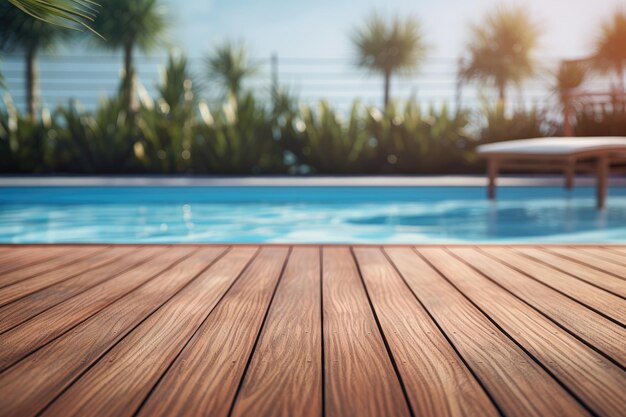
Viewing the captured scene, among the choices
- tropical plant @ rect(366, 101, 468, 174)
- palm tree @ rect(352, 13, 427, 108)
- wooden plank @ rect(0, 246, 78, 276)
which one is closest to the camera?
wooden plank @ rect(0, 246, 78, 276)

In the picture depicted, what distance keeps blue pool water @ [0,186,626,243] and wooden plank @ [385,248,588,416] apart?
209 centimetres

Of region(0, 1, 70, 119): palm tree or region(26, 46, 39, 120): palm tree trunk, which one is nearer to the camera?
region(0, 1, 70, 119): palm tree

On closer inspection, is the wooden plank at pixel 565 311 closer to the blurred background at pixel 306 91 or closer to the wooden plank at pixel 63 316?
the wooden plank at pixel 63 316

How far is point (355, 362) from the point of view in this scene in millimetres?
1056

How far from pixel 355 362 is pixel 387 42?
11.9 meters

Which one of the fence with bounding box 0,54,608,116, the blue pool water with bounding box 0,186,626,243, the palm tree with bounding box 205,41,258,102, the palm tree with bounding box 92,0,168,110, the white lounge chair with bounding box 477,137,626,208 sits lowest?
the blue pool water with bounding box 0,186,626,243

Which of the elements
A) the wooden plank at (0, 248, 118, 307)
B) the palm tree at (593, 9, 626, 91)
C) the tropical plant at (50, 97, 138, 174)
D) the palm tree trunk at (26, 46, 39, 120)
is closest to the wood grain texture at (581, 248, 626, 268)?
the wooden plank at (0, 248, 118, 307)

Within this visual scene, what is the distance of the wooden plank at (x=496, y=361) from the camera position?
881mm

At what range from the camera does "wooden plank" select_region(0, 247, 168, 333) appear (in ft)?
4.40

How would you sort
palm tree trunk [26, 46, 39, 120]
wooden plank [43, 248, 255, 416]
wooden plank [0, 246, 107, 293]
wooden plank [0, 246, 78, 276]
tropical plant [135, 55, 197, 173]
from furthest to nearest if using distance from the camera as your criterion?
1. palm tree trunk [26, 46, 39, 120]
2. tropical plant [135, 55, 197, 173]
3. wooden plank [0, 246, 78, 276]
4. wooden plank [0, 246, 107, 293]
5. wooden plank [43, 248, 255, 416]

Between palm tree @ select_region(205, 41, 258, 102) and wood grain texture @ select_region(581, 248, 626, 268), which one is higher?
palm tree @ select_region(205, 41, 258, 102)

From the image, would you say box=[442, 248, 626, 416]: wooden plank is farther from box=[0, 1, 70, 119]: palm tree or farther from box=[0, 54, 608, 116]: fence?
box=[0, 1, 70, 119]: palm tree

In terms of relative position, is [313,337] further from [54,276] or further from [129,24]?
[129,24]

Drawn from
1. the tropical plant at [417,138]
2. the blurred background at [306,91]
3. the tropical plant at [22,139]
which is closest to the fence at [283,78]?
the blurred background at [306,91]
